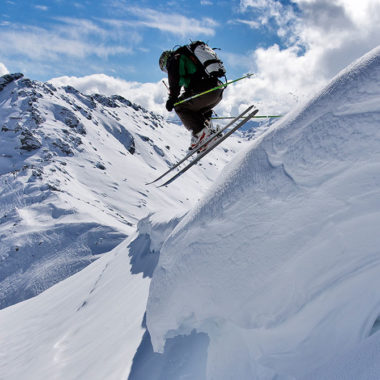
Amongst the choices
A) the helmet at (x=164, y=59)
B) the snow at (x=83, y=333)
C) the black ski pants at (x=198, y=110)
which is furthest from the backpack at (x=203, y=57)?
the snow at (x=83, y=333)

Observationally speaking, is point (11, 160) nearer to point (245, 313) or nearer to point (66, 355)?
point (66, 355)

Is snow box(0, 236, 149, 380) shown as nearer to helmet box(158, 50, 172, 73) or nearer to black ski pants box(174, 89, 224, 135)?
black ski pants box(174, 89, 224, 135)

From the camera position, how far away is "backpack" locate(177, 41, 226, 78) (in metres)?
5.14

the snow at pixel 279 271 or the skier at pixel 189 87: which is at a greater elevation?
the skier at pixel 189 87

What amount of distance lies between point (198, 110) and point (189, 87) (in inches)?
19.0

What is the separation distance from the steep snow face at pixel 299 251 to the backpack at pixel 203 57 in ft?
10.7

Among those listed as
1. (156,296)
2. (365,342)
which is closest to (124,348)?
(156,296)

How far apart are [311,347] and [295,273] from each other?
426 mm

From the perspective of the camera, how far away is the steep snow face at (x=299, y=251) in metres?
1.80

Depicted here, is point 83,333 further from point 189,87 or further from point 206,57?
A: point 206,57

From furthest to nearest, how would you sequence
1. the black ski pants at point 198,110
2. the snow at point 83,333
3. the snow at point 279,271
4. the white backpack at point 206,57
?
1. the black ski pants at point 198,110
2. the white backpack at point 206,57
3. the snow at point 83,333
4. the snow at point 279,271

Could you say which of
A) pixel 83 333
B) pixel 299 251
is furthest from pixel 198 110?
pixel 299 251

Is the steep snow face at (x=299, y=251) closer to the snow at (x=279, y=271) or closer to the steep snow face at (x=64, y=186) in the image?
the snow at (x=279, y=271)

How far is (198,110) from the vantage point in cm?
565
